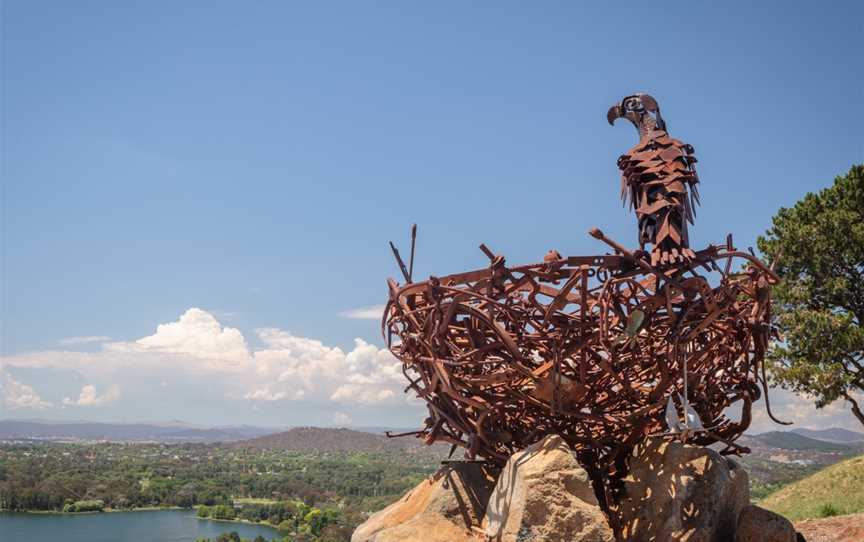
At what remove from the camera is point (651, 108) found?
834cm

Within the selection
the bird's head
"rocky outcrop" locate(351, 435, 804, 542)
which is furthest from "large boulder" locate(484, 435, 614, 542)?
the bird's head

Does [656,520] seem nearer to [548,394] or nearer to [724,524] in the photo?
[724,524]

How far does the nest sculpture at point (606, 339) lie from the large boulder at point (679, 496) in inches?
11.9

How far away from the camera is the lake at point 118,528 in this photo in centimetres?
10025

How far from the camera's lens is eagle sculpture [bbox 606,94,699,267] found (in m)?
7.21

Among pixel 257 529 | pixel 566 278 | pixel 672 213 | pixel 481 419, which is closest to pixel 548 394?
pixel 481 419

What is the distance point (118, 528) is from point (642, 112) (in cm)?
12040

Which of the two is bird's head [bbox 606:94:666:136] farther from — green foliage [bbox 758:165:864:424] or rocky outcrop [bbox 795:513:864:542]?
green foliage [bbox 758:165:864:424]

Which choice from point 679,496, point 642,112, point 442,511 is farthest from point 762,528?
point 642,112

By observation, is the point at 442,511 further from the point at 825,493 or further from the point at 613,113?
the point at 825,493

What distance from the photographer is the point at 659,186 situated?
754 centimetres

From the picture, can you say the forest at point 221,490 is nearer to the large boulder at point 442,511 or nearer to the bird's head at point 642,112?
the large boulder at point 442,511

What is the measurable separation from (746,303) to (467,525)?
164 inches

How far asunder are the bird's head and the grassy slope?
500 inches
